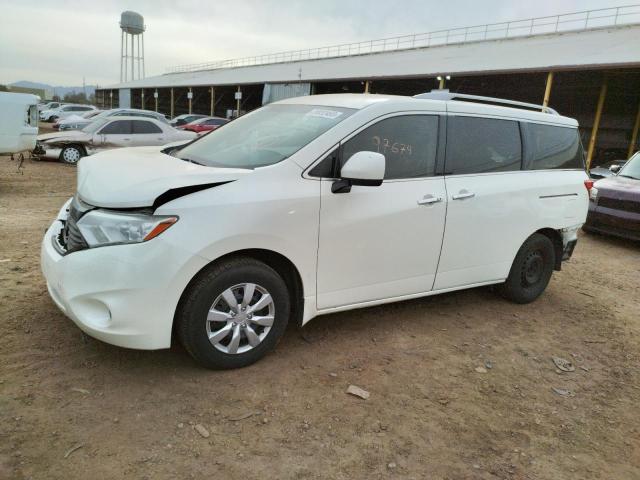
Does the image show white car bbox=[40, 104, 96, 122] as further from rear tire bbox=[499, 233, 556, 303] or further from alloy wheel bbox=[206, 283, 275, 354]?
alloy wheel bbox=[206, 283, 275, 354]

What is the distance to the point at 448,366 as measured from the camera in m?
3.60

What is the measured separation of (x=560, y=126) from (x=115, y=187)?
420cm

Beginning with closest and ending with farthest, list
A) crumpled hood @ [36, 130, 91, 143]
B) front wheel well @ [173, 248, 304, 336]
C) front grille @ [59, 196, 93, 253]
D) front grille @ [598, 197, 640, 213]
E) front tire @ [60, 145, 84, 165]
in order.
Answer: front grille @ [59, 196, 93, 253] < front wheel well @ [173, 248, 304, 336] < front grille @ [598, 197, 640, 213] < crumpled hood @ [36, 130, 91, 143] < front tire @ [60, 145, 84, 165]

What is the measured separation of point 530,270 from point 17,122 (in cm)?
859

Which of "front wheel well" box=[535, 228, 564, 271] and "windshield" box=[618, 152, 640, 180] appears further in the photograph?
"windshield" box=[618, 152, 640, 180]

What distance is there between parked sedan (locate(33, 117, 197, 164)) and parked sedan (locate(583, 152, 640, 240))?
1075cm

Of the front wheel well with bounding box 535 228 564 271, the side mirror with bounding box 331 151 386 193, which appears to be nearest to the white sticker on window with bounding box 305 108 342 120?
the side mirror with bounding box 331 151 386 193

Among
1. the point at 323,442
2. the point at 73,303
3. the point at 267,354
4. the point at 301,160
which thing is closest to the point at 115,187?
the point at 73,303

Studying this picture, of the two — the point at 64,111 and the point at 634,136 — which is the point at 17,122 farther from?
the point at 64,111

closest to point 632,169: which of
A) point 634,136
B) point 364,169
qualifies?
point 364,169

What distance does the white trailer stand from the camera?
27.6 ft

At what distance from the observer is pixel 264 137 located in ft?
12.3

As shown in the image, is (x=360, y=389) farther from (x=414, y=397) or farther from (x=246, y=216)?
(x=246, y=216)

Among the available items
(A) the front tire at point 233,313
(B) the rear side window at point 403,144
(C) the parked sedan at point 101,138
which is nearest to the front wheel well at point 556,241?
(B) the rear side window at point 403,144
